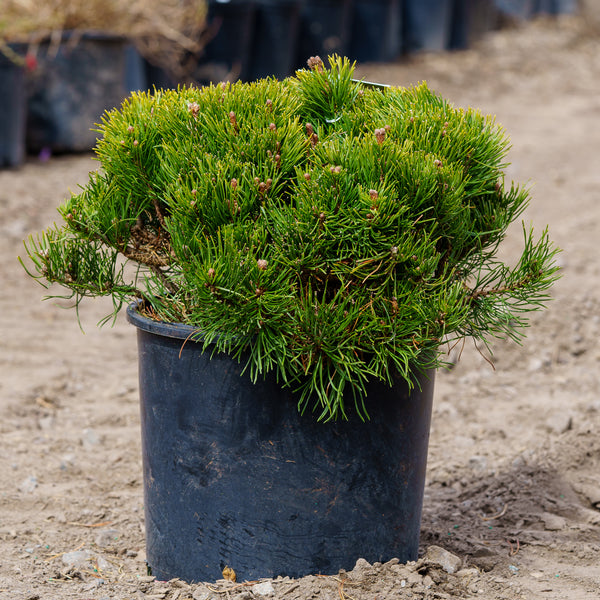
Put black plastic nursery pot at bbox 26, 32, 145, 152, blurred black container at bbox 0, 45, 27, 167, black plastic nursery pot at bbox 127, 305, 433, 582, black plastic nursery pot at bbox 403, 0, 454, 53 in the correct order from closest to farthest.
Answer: black plastic nursery pot at bbox 127, 305, 433, 582 < blurred black container at bbox 0, 45, 27, 167 < black plastic nursery pot at bbox 26, 32, 145, 152 < black plastic nursery pot at bbox 403, 0, 454, 53

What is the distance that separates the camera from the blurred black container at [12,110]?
5.81 meters

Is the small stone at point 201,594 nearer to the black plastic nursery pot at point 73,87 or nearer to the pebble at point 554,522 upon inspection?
the pebble at point 554,522

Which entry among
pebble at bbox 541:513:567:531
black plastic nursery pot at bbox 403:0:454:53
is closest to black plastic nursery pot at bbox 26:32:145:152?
pebble at bbox 541:513:567:531

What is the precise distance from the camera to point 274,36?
851 centimetres

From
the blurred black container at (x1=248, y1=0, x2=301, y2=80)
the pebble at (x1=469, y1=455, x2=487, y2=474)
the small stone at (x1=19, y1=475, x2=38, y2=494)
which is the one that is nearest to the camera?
the small stone at (x1=19, y1=475, x2=38, y2=494)

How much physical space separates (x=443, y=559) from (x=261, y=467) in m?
0.61

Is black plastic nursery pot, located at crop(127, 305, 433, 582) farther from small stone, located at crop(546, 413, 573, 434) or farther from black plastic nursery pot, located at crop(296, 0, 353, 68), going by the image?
black plastic nursery pot, located at crop(296, 0, 353, 68)

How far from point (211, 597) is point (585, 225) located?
425 centimetres

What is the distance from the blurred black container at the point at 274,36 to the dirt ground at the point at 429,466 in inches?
147

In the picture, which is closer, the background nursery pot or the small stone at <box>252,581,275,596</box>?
the background nursery pot

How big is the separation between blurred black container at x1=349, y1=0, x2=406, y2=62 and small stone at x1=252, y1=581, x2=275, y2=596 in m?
9.36

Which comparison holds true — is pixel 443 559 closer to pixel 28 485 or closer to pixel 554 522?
pixel 554 522

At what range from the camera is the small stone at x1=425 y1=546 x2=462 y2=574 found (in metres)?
2.01

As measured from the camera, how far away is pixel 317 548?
184 centimetres
